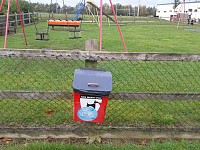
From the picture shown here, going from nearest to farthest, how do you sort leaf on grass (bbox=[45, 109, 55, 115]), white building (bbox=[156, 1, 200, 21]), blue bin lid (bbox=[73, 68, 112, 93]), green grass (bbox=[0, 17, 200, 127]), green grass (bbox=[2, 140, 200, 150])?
1. blue bin lid (bbox=[73, 68, 112, 93])
2. green grass (bbox=[2, 140, 200, 150])
3. green grass (bbox=[0, 17, 200, 127])
4. leaf on grass (bbox=[45, 109, 55, 115])
5. white building (bbox=[156, 1, 200, 21])

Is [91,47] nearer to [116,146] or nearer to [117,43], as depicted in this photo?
[116,146]

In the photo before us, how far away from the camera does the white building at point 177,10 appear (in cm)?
4394

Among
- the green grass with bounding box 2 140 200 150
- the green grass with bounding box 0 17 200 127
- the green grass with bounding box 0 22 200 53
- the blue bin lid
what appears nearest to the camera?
the blue bin lid

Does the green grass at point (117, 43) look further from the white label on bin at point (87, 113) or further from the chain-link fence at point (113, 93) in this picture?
the white label on bin at point (87, 113)

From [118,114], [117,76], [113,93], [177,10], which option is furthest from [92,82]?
[177,10]

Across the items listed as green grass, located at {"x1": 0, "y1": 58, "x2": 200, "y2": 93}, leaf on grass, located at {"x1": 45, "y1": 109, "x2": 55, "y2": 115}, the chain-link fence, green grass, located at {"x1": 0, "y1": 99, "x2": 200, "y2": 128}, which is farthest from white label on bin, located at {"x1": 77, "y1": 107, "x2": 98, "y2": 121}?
green grass, located at {"x1": 0, "y1": 58, "x2": 200, "y2": 93}


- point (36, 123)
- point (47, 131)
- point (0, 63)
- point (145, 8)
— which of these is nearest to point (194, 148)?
point (47, 131)

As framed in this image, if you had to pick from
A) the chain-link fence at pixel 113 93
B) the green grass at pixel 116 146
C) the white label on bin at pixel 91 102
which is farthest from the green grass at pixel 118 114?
the white label on bin at pixel 91 102

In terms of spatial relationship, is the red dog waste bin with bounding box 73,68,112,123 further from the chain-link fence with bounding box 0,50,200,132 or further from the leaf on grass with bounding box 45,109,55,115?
the leaf on grass with bounding box 45,109,55,115

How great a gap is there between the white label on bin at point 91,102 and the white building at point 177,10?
37.9 m

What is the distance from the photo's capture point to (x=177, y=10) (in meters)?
44.6

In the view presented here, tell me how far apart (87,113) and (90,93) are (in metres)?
0.26

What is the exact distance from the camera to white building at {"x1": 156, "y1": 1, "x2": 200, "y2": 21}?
43938 millimetres

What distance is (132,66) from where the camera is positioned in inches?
250
